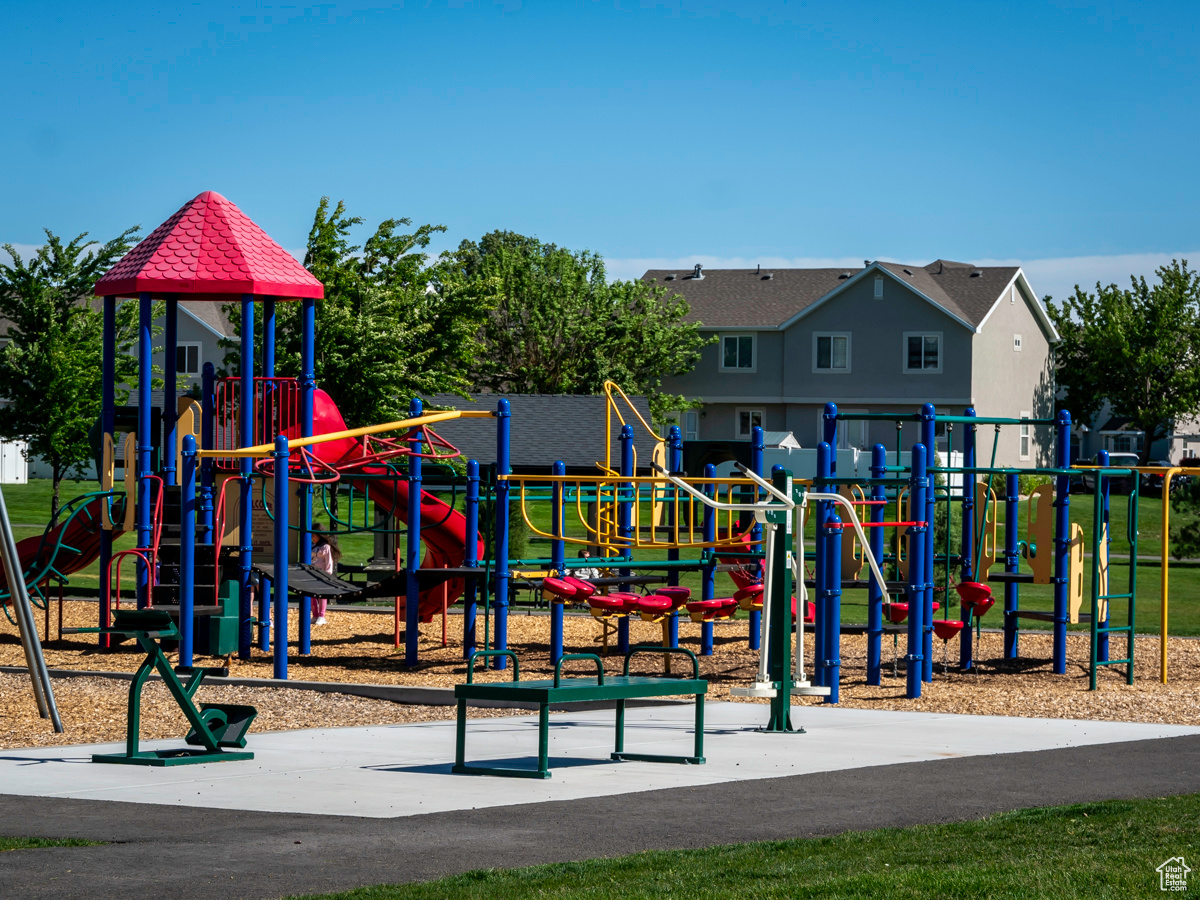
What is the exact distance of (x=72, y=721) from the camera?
1193cm

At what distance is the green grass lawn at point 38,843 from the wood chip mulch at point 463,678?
152 inches

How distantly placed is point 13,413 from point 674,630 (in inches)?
732

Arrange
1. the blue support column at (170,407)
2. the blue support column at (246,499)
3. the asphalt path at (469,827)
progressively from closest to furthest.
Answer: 1. the asphalt path at (469,827)
2. the blue support column at (246,499)
3. the blue support column at (170,407)

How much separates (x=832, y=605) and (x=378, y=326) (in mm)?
17565

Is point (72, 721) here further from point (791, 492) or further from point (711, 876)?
point (711, 876)

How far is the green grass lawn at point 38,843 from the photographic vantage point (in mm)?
7062

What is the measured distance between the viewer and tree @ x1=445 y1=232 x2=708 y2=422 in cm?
5366

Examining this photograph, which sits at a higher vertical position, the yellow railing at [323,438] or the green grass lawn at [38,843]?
the yellow railing at [323,438]

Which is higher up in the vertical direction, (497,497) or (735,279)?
(735,279)

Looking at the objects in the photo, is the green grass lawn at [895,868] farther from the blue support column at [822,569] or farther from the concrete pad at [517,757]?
the blue support column at [822,569]

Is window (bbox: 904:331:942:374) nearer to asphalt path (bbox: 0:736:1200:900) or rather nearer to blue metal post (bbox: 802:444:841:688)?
blue metal post (bbox: 802:444:841:688)

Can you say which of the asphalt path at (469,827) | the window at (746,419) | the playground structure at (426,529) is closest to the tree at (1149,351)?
the window at (746,419)

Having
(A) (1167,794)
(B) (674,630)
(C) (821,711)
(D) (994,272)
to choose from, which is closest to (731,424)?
(D) (994,272)

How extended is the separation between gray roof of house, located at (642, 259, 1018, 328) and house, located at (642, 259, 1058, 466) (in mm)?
68
